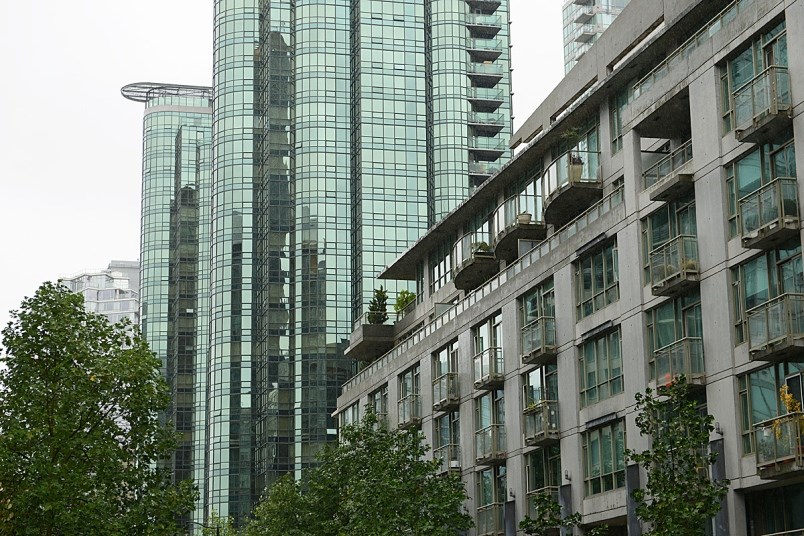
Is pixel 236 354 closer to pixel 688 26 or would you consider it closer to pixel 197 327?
pixel 197 327

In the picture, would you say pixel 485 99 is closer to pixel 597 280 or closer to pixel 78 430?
pixel 597 280

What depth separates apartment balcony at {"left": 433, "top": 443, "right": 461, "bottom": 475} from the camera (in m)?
56.5

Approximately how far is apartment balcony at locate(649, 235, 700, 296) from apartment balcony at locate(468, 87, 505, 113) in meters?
91.1

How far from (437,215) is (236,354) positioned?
23543mm

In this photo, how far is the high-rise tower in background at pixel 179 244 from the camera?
511 ft

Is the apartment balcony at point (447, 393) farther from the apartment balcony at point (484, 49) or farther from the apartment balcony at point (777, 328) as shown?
the apartment balcony at point (484, 49)

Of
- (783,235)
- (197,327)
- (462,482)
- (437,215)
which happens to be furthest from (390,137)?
(783,235)

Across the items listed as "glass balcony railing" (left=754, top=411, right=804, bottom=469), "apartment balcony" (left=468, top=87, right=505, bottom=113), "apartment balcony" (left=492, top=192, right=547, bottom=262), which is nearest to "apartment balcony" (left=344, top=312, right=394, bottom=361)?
Answer: "apartment balcony" (left=492, top=192, right=547, bottom=262)

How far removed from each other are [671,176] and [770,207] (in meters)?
4.80

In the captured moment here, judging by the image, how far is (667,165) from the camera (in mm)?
40438

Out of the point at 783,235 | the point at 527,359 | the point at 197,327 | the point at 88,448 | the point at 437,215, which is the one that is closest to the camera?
the point at 783,235

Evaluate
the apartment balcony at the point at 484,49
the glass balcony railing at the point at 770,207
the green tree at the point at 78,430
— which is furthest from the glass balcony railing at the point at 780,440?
the apartment balcony at the point at 484,49

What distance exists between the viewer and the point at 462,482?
55.6 meters

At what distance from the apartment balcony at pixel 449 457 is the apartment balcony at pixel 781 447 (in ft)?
77.8
